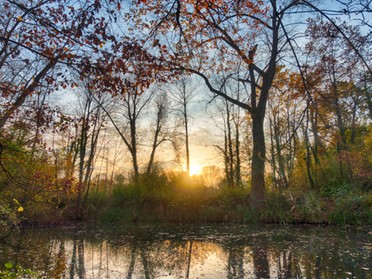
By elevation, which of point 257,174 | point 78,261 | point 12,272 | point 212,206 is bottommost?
point 78,261

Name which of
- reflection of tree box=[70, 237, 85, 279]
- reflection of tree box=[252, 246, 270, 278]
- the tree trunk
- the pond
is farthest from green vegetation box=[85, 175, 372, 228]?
reflection of tree box=[70, 237, 85, 279]

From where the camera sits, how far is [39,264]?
6.77 metres

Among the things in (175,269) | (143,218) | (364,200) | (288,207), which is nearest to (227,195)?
(288,207)

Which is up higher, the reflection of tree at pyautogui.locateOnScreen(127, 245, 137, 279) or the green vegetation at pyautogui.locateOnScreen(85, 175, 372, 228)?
the green vegetation at pyautogui.locateOnScreen(85, 175, 372, 228)

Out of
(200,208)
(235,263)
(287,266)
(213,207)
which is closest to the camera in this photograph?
(287,266)

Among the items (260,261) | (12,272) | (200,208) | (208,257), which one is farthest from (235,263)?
(200,208)

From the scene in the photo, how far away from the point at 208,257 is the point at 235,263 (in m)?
1.04

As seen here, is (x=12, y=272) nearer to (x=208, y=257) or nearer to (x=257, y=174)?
(x=208, y=257)

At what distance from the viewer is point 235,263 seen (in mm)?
6414

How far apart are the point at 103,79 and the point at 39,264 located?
16.7 feet

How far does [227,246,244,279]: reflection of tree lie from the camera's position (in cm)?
553

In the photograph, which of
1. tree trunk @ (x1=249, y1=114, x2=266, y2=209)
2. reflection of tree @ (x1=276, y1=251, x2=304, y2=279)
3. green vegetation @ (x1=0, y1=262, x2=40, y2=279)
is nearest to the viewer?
green vegetation @ (x1=0, y1=262, x2=40, y2=279)

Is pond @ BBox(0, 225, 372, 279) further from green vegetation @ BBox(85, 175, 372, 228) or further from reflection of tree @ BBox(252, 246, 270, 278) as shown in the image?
green vegetation @ BBox(85, 175, 372, 228)

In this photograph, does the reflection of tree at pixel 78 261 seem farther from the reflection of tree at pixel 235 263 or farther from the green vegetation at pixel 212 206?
the green vegetation at pixel 212 206
